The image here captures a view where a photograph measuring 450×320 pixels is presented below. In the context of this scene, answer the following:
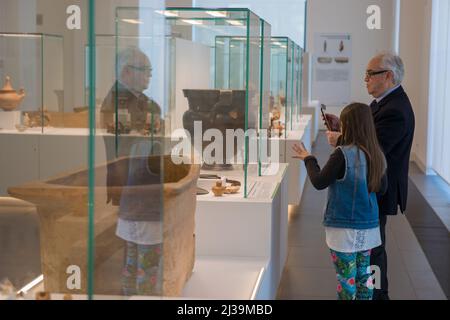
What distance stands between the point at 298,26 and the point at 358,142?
47.9ft

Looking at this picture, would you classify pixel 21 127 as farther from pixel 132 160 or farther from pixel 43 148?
pixel 132 160

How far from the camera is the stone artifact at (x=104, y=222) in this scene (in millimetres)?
1822

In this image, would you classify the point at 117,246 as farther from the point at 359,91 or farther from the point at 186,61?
the point at 359,91

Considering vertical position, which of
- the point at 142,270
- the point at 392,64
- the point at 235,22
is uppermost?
the point at 235,22

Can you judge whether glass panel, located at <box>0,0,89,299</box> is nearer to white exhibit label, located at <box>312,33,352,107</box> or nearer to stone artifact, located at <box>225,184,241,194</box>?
stone artifact, located at <box>225,184,241,194</box>

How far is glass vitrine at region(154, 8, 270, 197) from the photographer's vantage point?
12.3 feet

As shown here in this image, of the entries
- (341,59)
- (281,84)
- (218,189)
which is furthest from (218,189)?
(341,59)

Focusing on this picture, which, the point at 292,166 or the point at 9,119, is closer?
the point at 9,119

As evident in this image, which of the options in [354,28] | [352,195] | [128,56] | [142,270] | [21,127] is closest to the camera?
[128,56]

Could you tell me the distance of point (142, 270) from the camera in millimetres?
2293

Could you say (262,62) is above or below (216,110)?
above

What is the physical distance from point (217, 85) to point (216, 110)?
0.14m

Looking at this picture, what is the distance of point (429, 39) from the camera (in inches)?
409

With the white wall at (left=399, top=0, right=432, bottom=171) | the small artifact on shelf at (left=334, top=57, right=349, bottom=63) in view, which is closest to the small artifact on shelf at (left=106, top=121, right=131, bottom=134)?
the white wall at (left=399, top=0, right=432, bottom=171)
